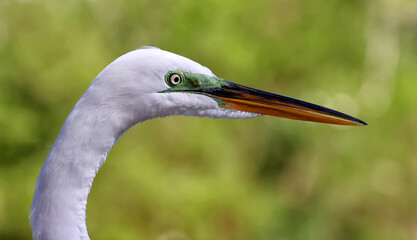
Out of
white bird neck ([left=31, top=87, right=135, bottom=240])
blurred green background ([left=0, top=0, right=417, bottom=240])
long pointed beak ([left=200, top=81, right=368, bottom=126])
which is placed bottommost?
white bird neck ([left=31, top=87, right=135, bottom=240])

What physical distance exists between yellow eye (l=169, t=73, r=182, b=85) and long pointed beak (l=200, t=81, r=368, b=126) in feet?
0.47

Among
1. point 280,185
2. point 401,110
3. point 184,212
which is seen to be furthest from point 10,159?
point 401,110

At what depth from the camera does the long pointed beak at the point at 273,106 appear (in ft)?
4.06

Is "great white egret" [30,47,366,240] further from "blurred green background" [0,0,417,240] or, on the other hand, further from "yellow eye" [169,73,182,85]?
"blurred green background" [0,0,417,240]

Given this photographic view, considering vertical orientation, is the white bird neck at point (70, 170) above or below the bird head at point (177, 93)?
below

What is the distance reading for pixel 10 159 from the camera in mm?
4430

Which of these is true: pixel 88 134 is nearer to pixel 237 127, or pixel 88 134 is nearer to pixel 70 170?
pixel 70 170

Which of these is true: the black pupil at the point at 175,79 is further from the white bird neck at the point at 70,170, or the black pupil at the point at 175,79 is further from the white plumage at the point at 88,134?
the white bird neck at the point at 70,170

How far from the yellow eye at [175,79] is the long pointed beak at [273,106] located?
145 mm

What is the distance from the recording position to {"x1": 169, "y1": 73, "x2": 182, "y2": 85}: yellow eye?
3.68 feet

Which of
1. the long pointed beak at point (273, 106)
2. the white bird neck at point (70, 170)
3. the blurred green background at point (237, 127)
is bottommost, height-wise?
the white bird neck at point (70, 170)

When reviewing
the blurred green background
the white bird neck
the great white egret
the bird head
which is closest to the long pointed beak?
the bird head

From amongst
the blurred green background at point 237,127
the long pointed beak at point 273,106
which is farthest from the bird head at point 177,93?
the blurred green background at point 237,127

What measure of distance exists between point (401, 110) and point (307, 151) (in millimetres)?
1454
